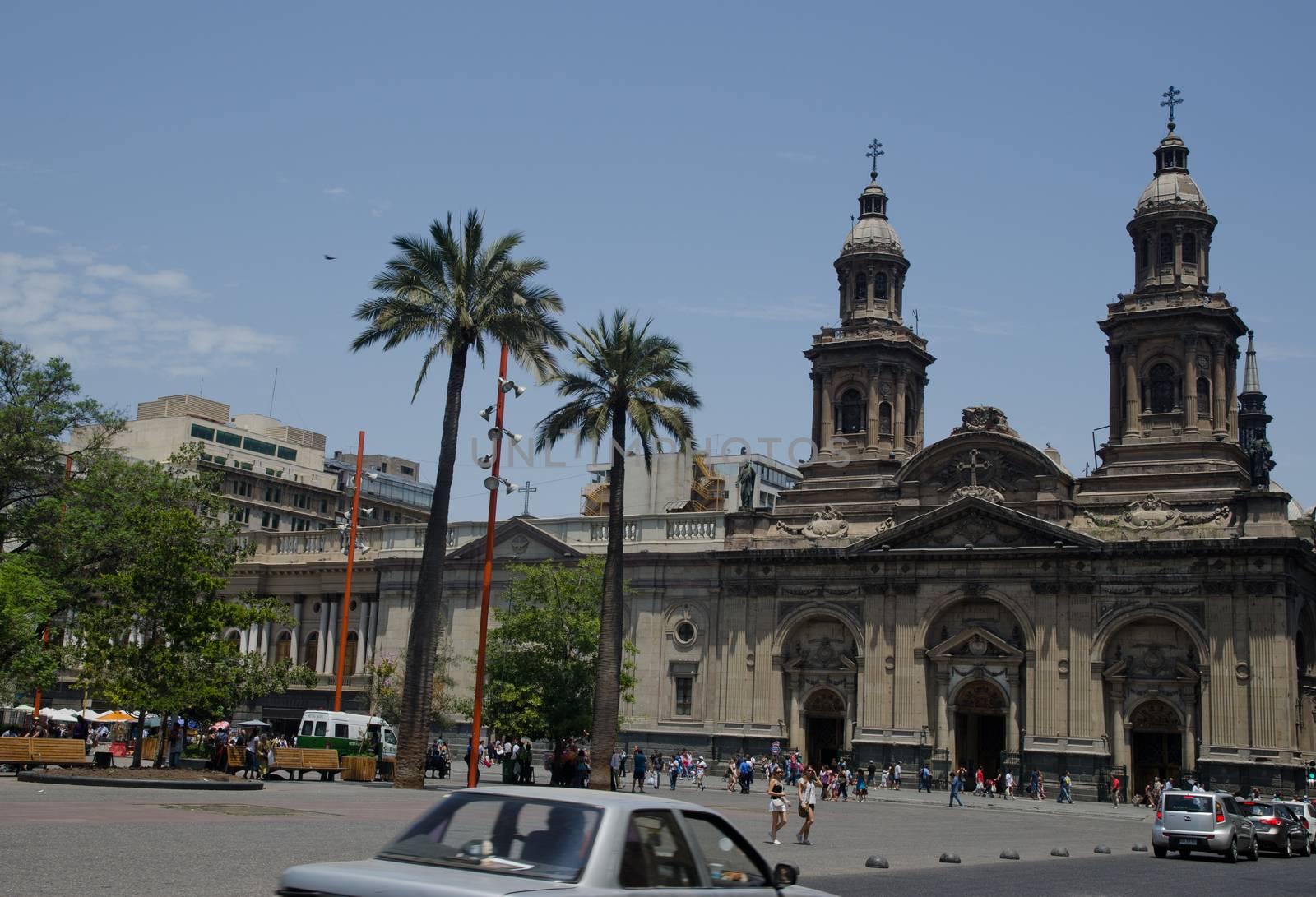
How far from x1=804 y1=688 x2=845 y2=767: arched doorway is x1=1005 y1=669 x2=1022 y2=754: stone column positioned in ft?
25.5

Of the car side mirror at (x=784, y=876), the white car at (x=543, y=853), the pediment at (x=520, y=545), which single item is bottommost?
the car side mirror at (x=784, y=876)

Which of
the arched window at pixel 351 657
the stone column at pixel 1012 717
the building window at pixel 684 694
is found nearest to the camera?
the stone column at pixel 1012 717

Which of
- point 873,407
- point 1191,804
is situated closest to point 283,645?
point 873,407

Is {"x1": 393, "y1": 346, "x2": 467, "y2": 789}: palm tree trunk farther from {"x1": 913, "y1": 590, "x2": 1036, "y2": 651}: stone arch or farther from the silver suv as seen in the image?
{"x1": 913, "y1": 590, "x2": 1036, "y2": 651}: stone arch

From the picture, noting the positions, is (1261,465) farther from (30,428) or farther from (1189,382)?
(30,428)

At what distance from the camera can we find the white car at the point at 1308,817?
36062 millimetres

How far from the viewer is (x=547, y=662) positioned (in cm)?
5281

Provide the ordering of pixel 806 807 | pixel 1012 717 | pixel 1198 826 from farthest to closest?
pixel 1012 717 < pixel 1198 826 < pixel 806 807

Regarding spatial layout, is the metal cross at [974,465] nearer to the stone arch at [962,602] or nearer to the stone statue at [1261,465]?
the stone arch at [962,602]

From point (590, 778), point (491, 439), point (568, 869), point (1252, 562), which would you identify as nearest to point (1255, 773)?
point (1252, 562)

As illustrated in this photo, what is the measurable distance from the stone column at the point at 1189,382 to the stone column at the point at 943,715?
49.5 ft

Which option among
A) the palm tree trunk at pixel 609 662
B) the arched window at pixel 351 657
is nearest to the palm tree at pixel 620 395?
the palm tree trunk at pixel 609 662

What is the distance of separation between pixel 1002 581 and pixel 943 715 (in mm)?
6414

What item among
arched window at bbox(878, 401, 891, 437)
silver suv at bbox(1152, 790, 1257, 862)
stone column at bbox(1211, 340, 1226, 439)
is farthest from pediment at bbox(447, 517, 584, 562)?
silver suv at bbox(1152, 790, 1257, 862)
